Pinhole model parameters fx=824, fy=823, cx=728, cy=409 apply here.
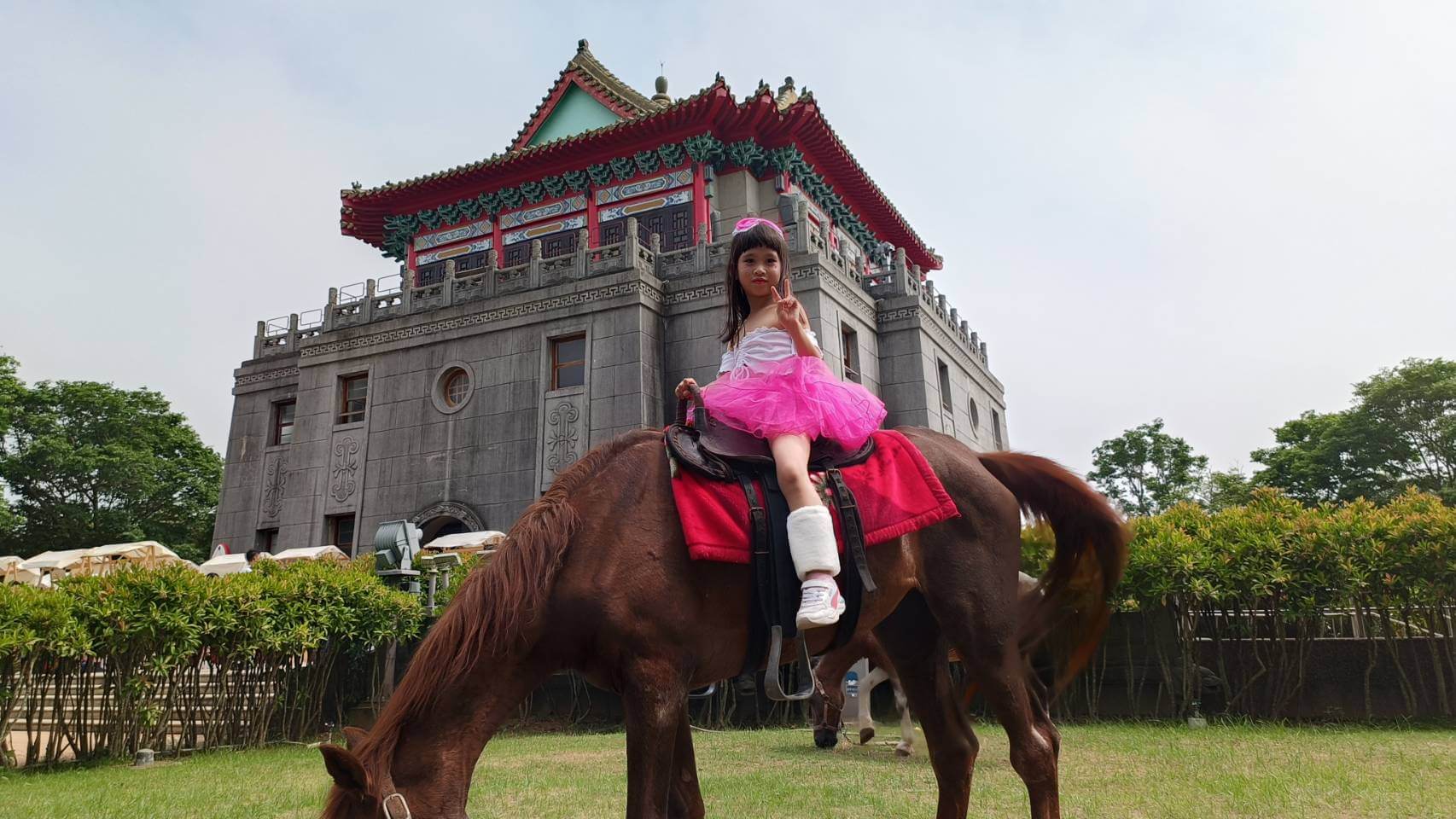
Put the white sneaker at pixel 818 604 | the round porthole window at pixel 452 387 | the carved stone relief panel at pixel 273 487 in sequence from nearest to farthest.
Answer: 1. the white sneaker at pixel 818 604
2. the round porthole window at pixel 452 387
3. the carved stone relief panel at pixel 273 487

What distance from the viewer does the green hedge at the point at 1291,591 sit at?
311 inches

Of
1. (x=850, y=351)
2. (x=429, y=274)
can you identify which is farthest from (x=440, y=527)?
(x=850, y=351)

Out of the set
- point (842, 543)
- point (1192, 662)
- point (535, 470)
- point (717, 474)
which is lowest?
point (1192, 662)

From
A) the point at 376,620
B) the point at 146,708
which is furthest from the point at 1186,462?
the point at 146,708

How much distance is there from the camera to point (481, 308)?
18.0 meters

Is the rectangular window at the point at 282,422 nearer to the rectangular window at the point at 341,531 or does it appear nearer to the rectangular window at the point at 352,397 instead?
the rectangular window at the point at 352,397

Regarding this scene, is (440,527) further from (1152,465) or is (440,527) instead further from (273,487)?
(1152,465)

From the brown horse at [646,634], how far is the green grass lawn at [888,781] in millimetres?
1484

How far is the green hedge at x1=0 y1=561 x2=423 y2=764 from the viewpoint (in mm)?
7195

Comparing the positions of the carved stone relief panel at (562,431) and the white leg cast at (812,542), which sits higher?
the carved stone relief panel at (562,431)

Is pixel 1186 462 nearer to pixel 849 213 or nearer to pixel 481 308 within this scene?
pixel 849 213

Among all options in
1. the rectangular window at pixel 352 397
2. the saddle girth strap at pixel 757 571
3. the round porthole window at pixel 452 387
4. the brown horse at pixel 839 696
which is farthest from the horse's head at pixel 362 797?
the rectangular window at pixel 352 397

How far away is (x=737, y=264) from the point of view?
3.44m

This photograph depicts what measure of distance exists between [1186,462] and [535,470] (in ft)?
103
